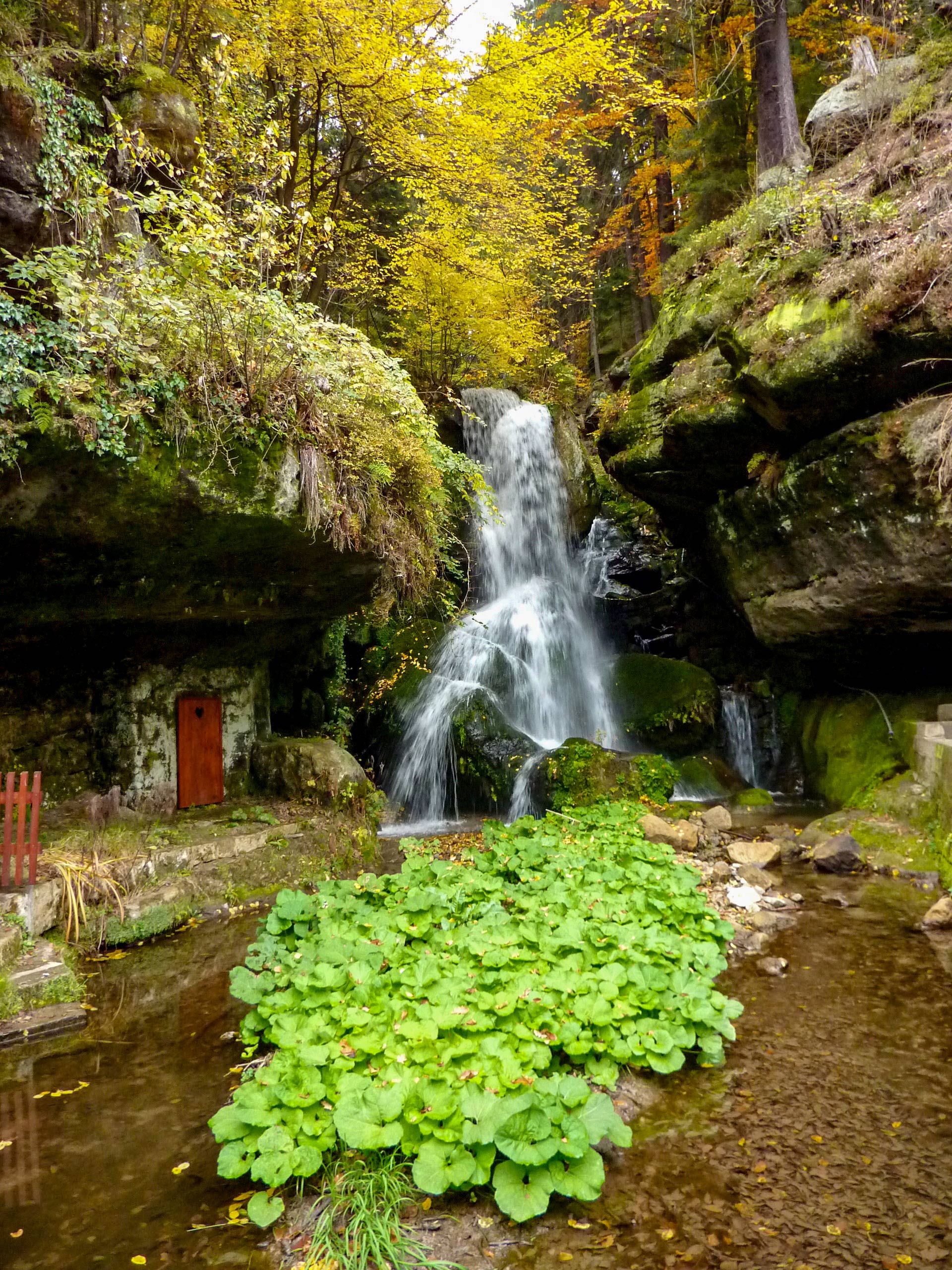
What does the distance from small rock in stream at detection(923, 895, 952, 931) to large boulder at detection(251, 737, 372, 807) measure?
228 inches

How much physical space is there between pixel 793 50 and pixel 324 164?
37.7 ft

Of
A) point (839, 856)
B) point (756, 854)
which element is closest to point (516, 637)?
point (756, 854)

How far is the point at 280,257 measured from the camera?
30.2 ft

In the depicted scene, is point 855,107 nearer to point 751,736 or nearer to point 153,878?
point 751,736

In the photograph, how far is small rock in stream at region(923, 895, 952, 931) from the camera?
5918 mm

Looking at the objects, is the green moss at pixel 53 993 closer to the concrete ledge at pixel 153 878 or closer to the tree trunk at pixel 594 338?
the concrete ledge at pixel 153 878

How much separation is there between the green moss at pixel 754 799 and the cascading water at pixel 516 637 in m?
2.46

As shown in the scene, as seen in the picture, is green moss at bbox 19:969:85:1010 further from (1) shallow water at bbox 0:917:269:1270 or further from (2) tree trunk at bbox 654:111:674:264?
(2) tree trunk at bbox 654:111:674:264

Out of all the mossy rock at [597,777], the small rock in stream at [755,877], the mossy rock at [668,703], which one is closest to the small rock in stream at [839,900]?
the small rock in stream at [755,877]

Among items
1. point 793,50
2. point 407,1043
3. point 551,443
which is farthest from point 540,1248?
point 793,50

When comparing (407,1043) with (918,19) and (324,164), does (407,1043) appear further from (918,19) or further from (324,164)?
(918,19)

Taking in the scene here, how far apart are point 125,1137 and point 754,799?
9126 mm

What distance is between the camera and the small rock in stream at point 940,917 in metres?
5.92

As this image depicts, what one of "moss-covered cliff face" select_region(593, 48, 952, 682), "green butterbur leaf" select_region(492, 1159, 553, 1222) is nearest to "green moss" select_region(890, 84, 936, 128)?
"moss-covered cliff face" select_region(593, 48, 952, 682)
